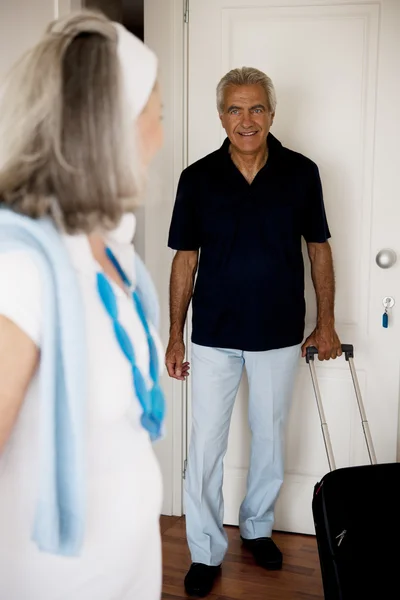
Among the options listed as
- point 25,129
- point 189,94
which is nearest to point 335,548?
point 25,129

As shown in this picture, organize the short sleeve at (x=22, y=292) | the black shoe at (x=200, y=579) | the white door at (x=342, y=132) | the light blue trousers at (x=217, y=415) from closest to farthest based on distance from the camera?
the short sleeve at (x=22, y=292)
the black shoe at (x=200, y=579)
the light blue trousers at (x=217, y=415)
the white door at (x=342, y=132)

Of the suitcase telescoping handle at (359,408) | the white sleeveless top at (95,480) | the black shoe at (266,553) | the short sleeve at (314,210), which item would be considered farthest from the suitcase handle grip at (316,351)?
the white sleeveless top at (95,480)

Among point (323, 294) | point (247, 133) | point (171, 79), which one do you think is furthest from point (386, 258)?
point (171, 79)

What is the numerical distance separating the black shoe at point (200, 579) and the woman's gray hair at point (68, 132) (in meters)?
1.73

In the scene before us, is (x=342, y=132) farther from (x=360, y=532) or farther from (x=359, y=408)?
(x=360, y=532)

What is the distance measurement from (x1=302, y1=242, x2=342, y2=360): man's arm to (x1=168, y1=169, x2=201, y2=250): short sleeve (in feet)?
1.32

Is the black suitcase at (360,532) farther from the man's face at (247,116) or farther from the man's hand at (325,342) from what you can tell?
the man's face at (247,116)

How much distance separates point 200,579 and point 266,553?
278mm

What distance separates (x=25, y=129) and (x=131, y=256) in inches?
12.4

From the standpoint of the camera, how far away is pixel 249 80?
7.77ft

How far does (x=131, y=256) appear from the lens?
1.14 metres

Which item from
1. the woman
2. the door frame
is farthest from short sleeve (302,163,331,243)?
the woman

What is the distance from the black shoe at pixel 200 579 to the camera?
2338mm

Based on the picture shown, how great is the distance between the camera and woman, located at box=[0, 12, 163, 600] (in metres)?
0.87
